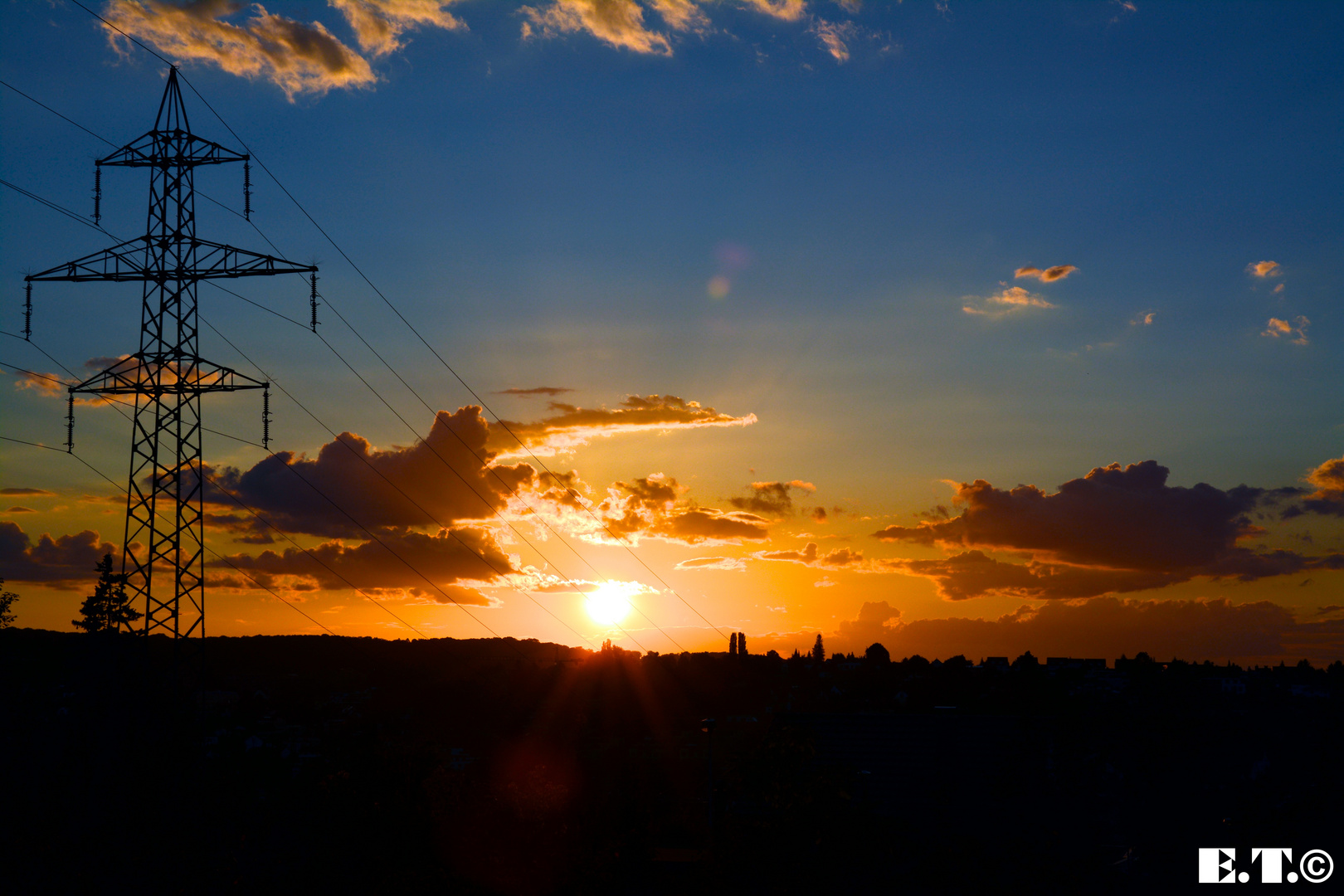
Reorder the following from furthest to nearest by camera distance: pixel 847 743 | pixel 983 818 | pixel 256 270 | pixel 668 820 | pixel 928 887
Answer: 1. pixel 668 820
2. pixel 847 743
3. pixel 983 818
4. pixel 256 270
5. pixel 928 887

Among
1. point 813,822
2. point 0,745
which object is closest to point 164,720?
point 0,745

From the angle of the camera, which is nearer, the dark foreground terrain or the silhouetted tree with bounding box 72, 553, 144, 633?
the dark foreground terrain

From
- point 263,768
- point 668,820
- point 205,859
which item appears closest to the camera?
point 205,859

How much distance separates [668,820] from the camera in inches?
2346

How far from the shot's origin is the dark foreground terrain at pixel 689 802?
25250 mm

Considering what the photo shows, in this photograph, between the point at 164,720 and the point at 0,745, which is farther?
the point at 164,720

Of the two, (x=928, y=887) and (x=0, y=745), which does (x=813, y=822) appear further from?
(x=0, y=745)

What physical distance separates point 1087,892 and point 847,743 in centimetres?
Answer: 1947

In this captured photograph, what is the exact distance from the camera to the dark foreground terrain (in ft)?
82.8

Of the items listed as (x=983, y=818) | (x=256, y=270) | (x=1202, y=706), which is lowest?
(x=983, y=818)

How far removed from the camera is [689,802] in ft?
217

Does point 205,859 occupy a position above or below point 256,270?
below

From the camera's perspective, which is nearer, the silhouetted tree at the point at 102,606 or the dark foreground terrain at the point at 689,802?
the dark foreground terrain at the point at 689,802

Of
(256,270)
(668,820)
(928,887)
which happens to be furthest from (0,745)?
(668,820)
